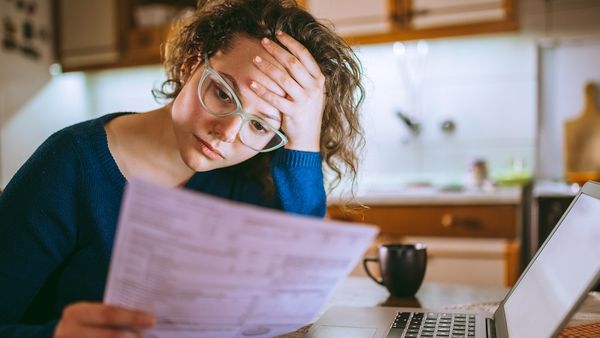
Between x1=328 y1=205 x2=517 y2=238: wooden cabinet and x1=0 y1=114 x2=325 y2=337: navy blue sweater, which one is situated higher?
x1=0 y1=114 x2=325 y2=337: navy blue sweater

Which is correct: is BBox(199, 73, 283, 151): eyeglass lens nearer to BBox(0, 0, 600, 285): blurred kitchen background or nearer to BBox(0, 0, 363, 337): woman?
BBox(0, 0, 363, 337): woman

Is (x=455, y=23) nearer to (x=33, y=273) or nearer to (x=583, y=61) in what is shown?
(x=583, y=61)

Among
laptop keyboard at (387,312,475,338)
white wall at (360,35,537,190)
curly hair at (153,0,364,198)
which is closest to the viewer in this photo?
laptop keyboard at (387,312,475,338)

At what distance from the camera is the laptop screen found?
0.55 metres

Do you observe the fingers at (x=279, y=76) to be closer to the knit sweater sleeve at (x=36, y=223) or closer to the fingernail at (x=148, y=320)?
the knit sweater sleeve at (x=36, y=223)

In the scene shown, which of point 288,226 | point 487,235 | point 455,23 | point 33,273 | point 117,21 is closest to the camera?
point 288,226

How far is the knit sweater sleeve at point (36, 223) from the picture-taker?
77cm

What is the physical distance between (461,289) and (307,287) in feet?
2.19

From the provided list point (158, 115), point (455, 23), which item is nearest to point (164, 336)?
point (158, 115)

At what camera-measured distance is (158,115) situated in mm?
1078

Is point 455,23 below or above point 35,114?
above

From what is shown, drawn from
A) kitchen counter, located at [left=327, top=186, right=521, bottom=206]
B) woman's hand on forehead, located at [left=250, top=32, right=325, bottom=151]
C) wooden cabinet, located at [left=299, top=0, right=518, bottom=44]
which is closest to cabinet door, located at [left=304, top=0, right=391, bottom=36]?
wooden cabinet, located at [left=299, top=0, right=518, bottom=44]

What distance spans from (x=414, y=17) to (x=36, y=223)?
219 centimetres

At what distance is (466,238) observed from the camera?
2.35 meters
